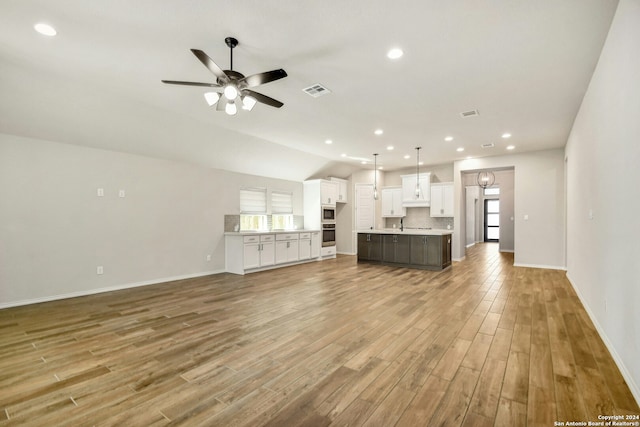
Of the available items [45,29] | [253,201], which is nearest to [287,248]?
[253,201]

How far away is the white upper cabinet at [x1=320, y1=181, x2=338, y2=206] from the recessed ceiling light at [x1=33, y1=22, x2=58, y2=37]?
6.89m

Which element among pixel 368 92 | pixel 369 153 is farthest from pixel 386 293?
pixel 369 153

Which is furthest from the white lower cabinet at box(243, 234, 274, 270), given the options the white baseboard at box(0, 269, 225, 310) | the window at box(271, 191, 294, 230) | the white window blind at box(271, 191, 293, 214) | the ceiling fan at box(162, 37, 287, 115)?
the ceiling fan at box(162, 37, 287, 115)

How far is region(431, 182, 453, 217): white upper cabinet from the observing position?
9078 mm

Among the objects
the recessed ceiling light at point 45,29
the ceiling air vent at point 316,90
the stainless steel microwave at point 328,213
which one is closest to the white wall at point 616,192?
the ceiling air vent at point 316,90

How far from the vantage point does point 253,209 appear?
7.84 meters

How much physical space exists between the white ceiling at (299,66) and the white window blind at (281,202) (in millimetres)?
2598

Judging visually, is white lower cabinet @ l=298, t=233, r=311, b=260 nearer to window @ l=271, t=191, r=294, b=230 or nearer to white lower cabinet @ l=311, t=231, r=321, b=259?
white lower cabinet @ l=311, t=231, r=321, b=259

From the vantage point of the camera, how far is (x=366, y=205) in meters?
10.4

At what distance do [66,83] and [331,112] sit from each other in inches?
143

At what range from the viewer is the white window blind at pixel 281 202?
8.43 m

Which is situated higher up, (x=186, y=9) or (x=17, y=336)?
(x=186, y=9)

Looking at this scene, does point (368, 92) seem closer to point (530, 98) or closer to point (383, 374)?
point (530, 98)

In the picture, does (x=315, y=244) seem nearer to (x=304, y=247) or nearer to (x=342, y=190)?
(x=304, y=247)
